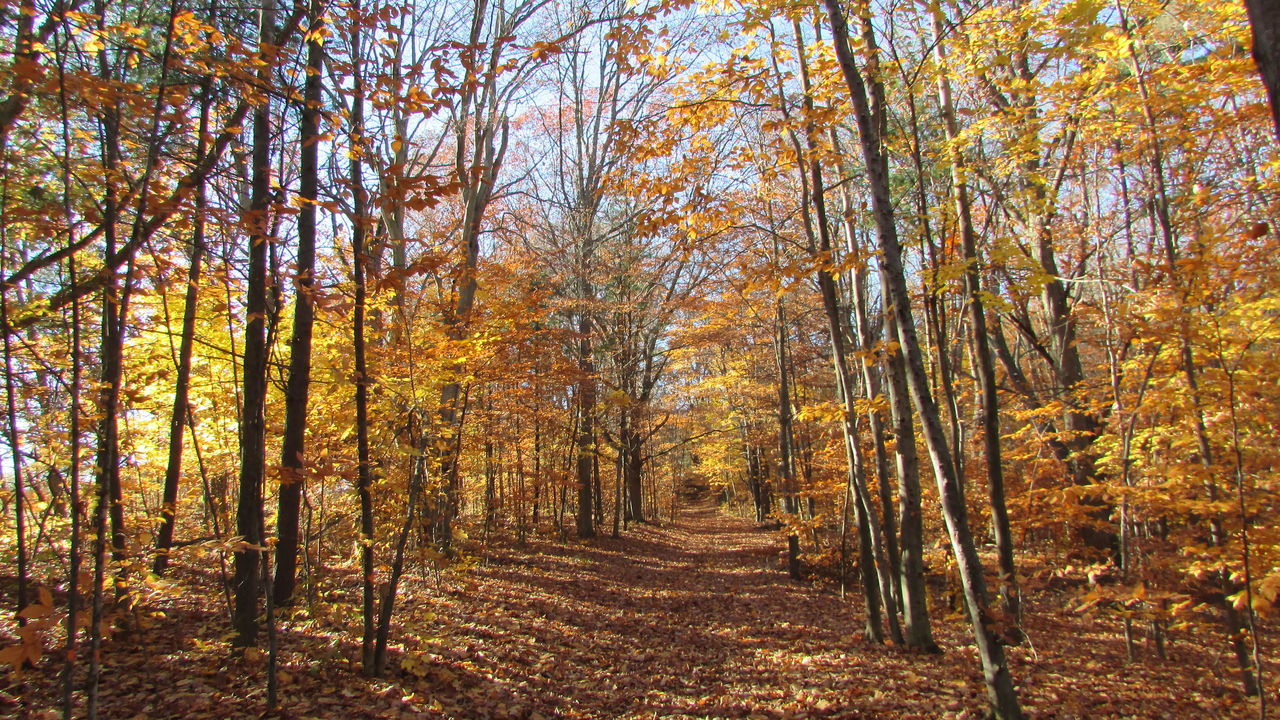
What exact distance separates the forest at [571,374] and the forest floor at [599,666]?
2.1 inches

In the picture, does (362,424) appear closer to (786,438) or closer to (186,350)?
(186,350)

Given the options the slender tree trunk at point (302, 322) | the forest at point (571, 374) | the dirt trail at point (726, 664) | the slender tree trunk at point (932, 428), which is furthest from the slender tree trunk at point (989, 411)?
the slender tree trunk at point (302, 322)

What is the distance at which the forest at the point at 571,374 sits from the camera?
3902mm

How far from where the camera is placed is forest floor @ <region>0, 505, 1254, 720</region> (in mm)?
4492

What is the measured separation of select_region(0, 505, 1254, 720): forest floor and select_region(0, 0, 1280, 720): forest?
5 centimetres

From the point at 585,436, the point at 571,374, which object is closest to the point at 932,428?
the point at 571,374

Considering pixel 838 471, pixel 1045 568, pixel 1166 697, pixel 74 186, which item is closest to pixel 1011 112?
pixel 1045 568

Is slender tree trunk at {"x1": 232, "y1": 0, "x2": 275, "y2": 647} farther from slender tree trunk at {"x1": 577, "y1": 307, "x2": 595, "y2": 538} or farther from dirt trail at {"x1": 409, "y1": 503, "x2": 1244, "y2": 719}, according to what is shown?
slender tree trunk at {"x1": 577, "y1": 307, "x2": 595, "y2": 538}

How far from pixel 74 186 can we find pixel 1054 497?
9880 mm

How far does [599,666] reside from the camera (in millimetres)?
6609

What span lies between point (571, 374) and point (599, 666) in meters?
5.40

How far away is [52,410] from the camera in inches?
229

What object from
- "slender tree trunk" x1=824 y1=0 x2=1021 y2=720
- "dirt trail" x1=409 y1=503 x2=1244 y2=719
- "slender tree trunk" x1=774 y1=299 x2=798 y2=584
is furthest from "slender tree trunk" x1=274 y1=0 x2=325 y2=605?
"slender tree trunk" x1=774 y1=299 x2=798 y2=584

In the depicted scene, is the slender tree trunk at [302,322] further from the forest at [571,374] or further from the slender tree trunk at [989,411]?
the slender tree trunk at [989,411]
